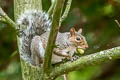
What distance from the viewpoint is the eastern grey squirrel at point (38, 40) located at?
2730 mm

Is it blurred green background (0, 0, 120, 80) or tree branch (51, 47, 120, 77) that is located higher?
tree branch (51, 47, 120, 77)

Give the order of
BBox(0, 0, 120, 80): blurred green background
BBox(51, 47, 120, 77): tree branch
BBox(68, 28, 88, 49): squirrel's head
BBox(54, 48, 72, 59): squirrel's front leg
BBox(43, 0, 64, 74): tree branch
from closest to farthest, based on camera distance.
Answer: BBox(43, 0, 64, 74): tree branch < BBox(51, 47, 120, 77): tree branch < BBox(54, 48, 72, 59): squirrel's front leg < BBox(68, 28, 88, 49): squirrel's head < BBox(0, 0, 120, 80): blurred green background

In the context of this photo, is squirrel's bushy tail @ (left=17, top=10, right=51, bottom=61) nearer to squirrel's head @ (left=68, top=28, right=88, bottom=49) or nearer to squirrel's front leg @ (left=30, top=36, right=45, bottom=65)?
squirrel's front leg @ (left=30, top=36, right=45, bottom=65)

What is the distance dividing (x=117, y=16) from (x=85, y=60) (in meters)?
1.58

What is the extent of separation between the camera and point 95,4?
11.8ft

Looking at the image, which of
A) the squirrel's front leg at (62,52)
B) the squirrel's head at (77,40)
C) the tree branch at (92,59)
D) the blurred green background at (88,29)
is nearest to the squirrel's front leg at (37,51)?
the squirrel's front leg at (62,52)

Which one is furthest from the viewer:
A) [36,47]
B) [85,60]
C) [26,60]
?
[36,47]

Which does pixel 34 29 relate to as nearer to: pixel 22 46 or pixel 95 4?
pixel 22 46

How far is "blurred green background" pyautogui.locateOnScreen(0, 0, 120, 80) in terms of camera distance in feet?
11.4

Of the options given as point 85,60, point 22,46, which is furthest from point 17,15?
point 85,60

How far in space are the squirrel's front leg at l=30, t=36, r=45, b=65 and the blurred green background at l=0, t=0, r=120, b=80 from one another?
612mm

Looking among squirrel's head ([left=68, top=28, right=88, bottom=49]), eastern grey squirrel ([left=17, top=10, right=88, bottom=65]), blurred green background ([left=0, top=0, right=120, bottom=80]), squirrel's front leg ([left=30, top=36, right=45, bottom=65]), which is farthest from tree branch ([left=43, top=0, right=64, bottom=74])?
blurred green background ([left=0, top=0, right=120, bottom=80])

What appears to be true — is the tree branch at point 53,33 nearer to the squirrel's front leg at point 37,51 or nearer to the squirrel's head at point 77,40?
the squirrel's front leg at point 37,51

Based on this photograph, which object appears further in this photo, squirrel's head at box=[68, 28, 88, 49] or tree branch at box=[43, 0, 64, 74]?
squirrel's head at box=[68, 28, 88, 49]
